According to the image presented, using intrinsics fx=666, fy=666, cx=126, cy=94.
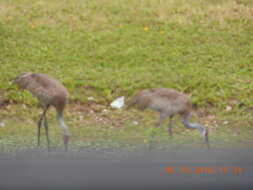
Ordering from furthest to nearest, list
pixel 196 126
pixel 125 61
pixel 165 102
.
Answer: pixel 125 61 < pixel 196 126 < pixel 165 102

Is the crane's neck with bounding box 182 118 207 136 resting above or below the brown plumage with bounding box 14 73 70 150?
below

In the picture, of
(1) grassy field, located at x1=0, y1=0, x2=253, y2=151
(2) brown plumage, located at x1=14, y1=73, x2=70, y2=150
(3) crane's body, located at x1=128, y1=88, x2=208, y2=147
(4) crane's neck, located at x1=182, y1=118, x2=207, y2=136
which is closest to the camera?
(2) brown plumage, located at x1=14, y1=73, x2=70, y2=150

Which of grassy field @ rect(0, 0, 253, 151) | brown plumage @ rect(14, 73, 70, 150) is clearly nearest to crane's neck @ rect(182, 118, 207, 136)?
grassy field @ rect(0, 0, 253, 151)

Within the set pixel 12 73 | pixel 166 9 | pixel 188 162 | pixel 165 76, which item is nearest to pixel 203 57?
pixel 165 76

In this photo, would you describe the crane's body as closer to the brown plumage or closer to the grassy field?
the grassy field

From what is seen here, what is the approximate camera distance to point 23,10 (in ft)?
41.0

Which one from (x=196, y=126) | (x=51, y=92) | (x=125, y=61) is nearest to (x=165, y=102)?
(x=196, y=126)

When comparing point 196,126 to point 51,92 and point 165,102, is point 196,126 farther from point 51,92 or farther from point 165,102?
point 51,92

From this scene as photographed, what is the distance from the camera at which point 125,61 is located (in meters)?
10.8

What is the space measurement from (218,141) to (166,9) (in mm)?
5044

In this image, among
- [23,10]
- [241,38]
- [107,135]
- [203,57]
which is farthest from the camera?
[23,10]

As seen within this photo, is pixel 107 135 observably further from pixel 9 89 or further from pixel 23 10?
pixel 23 10

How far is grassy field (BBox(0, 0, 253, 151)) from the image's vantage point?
28.5ft

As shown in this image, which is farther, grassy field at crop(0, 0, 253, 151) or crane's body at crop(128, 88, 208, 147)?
grassy field at crop(0, 0, 253, 151)
